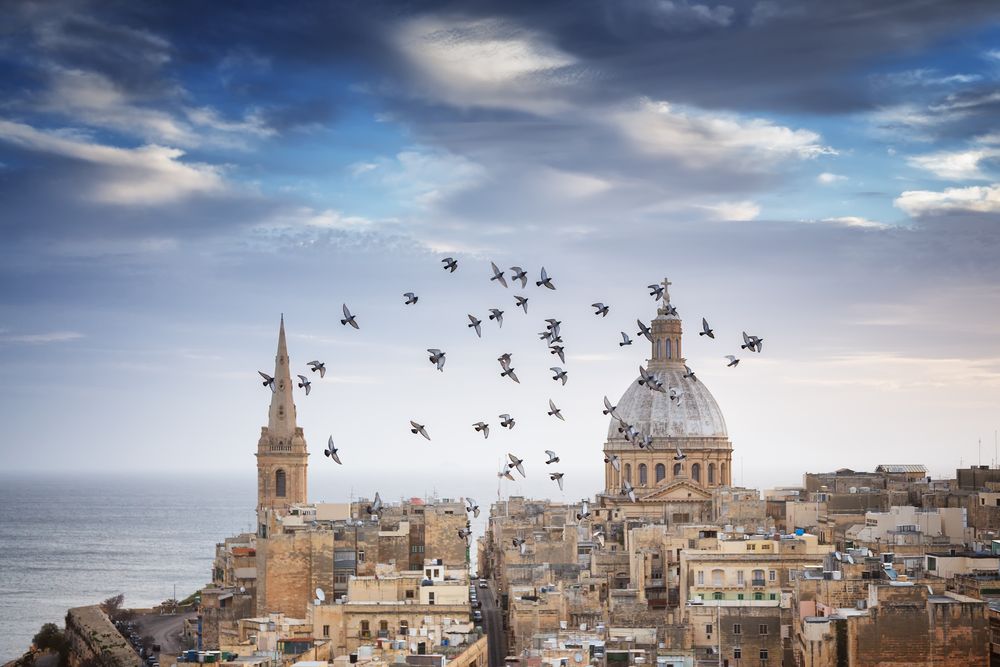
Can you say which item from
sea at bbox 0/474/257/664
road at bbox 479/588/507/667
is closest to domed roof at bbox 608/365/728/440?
road at bbox 479/588/507/667

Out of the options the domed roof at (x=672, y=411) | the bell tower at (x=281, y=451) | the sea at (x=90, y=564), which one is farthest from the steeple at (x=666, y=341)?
the sea at (x=90, y=564)

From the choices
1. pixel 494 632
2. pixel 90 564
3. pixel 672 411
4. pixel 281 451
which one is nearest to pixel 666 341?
pixel 672 411

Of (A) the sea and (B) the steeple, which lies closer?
(B) the steeple

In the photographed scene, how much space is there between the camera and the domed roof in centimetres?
9050

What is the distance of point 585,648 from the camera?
47.5 metres

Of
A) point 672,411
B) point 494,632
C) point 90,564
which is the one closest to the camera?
point 494,632

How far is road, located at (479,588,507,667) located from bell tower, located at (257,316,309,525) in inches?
884

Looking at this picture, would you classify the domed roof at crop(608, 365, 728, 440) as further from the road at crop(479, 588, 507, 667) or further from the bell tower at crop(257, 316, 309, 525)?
the road at crop(479, 588, 507, 667)

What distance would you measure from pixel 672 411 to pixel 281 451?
56.8 feet

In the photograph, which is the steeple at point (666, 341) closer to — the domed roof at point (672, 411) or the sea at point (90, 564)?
the domed roof at point (672, 411)

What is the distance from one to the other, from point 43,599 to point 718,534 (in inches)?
2243

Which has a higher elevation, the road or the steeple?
the steeple

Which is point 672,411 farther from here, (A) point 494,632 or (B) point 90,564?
(B) point 90,564

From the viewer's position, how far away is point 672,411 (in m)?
90.9
